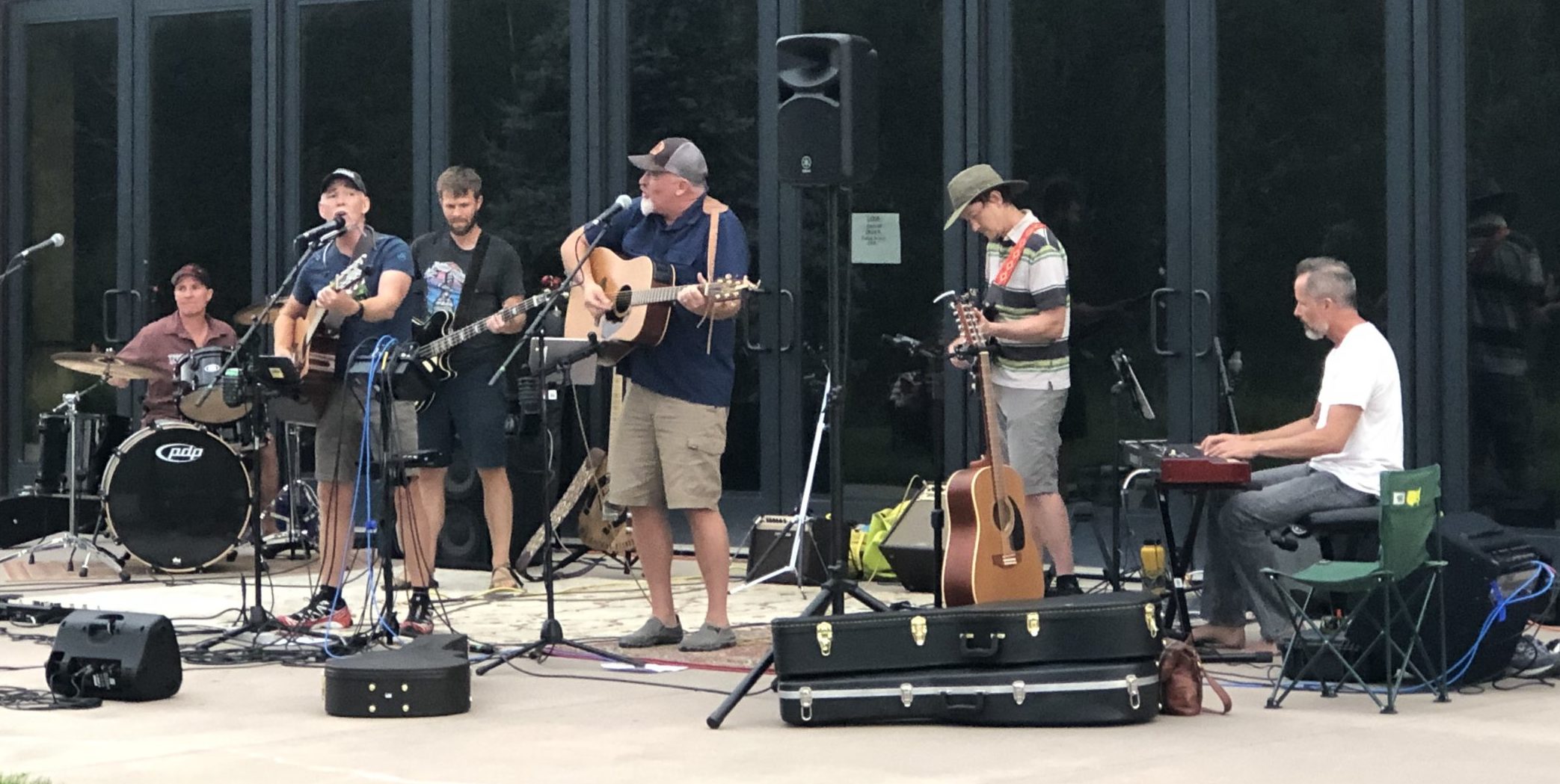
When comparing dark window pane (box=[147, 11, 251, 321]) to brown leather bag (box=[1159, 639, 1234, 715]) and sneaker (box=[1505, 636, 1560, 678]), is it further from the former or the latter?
sneaker (box=[1505, 636, 1560, 678])

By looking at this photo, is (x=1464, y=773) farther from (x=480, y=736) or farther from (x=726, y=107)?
(x=726, y=107)

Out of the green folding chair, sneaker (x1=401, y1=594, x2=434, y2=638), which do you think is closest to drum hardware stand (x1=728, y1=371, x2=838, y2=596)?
sneaker (x1=401, y1=594, x2=434, y2=638)

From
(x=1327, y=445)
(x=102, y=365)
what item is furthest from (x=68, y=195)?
(x=1327, y=445)

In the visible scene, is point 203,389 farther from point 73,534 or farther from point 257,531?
point 257,531

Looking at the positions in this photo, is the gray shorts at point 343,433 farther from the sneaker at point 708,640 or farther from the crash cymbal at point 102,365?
the crash cymbal at point 102,365

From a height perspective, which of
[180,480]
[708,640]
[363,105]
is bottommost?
[708,640]

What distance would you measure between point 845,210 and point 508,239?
2.13 meters

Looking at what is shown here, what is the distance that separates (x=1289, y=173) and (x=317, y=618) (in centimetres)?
487

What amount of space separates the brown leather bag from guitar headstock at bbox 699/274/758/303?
215cm

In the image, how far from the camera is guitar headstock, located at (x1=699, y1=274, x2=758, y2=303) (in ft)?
27.8

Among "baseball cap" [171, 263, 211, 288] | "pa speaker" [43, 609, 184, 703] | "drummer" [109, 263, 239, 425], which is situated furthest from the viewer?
"baseball cap" [171, 263, 211, 288]

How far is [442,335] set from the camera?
33.2 feet

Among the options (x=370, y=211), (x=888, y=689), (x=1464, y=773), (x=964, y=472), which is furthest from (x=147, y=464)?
(x=1464, y=773)

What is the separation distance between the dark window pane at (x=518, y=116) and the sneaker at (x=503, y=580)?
2.43 m
